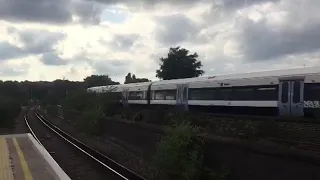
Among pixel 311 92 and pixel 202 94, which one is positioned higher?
pixel 311 92

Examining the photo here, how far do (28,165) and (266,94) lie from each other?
11928mm

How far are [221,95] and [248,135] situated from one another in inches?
395

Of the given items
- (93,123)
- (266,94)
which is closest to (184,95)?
(266,94)

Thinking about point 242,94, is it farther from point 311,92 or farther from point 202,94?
point 311,92

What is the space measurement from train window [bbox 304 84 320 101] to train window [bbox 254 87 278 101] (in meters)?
2.09

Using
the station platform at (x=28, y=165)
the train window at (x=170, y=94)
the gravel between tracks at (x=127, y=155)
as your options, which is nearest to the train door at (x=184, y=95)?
the train window at (x=170, y=94)

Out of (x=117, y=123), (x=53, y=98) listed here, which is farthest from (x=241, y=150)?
(x=53, y=98)

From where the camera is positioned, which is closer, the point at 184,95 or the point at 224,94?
the point at 224,94

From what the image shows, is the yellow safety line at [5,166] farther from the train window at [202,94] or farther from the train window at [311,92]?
the train window at [202,94]

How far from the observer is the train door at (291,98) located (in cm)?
1738

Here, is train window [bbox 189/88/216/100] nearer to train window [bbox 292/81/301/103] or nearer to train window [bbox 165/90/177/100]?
train window [bbox 165/90/177/100]

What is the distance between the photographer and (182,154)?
556 inches

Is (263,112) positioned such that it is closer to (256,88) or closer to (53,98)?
(256,88)

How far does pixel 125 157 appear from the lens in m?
22.5
